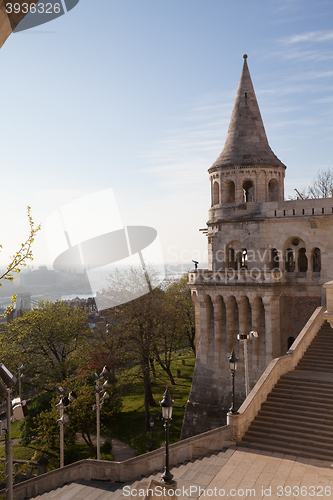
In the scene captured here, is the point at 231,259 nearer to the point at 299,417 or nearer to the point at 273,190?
the point at 273,190

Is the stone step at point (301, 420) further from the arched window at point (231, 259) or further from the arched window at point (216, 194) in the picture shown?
the arched window at point (216, 194)

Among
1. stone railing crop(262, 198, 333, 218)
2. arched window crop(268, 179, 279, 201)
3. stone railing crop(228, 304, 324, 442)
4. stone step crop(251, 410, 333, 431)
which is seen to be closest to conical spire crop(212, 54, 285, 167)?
arched window crop(268, 179, 279, 201)

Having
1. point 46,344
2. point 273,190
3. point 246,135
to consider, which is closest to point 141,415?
point 46,344

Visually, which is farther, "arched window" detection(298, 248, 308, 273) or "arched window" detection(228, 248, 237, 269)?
"arched window" detection(228, 248, 237, 269)

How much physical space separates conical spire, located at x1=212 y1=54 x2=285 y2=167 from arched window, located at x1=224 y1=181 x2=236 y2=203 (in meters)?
1.34

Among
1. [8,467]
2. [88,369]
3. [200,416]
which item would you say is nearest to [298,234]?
[200,416]

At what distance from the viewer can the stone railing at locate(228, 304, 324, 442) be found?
1470 cm

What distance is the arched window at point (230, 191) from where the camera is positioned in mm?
28188

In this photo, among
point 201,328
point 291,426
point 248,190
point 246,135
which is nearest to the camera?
point 291,426

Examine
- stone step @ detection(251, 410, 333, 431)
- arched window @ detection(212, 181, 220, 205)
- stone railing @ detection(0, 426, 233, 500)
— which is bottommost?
stone railing @ detection(0, 426, 233, 500)

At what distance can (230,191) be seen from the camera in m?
28.4

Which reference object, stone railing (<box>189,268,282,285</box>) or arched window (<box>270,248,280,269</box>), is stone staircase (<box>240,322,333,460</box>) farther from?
arched window (<box>270,248,280,269</box>)

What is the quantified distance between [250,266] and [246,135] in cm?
865

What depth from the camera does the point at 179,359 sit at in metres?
50.8
